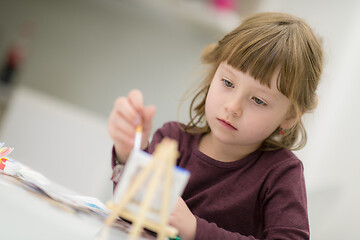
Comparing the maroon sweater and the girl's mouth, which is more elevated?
the girl's mouth

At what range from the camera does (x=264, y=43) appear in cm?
84

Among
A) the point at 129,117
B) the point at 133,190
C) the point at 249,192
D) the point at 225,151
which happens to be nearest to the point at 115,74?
the point at 225,151

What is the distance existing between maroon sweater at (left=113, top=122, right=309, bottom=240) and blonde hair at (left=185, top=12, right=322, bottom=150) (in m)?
0.08

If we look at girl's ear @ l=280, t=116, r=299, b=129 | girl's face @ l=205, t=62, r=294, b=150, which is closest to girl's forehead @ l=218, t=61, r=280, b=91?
girl's face @ l=205, t=62, r=294, b=150

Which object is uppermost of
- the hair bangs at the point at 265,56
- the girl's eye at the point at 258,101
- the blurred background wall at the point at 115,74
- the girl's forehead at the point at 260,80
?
the hair bangs at the point at 265,56

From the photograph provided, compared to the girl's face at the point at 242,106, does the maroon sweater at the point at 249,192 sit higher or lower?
lower

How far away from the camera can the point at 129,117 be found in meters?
0.67

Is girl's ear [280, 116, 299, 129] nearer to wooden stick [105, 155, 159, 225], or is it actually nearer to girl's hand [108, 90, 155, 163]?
girl's hand [108, 90, 155, 163]

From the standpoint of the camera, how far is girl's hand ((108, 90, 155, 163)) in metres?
0.67

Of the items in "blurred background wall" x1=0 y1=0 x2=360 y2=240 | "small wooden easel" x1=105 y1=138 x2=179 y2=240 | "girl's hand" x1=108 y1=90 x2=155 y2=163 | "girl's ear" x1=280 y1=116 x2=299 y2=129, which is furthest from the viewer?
"blurred background wall" x1=0 y1=0 x2=360 y2=240

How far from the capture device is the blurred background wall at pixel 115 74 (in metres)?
1.90

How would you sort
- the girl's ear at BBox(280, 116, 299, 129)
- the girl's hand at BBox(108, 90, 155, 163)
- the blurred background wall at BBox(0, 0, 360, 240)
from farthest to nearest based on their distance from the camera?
the blurred background wall at BBox(0, 0, 360, 240) → the girl's ear at BBox(280, 116, 299, 129) → the girl's hand at BBox(108, 90, 155, 163)

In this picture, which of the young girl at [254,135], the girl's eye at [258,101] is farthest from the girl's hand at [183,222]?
the girl's eye at [258,101]

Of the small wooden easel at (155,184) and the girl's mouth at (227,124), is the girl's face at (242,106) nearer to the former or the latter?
the girl's mouth at (227,124)
